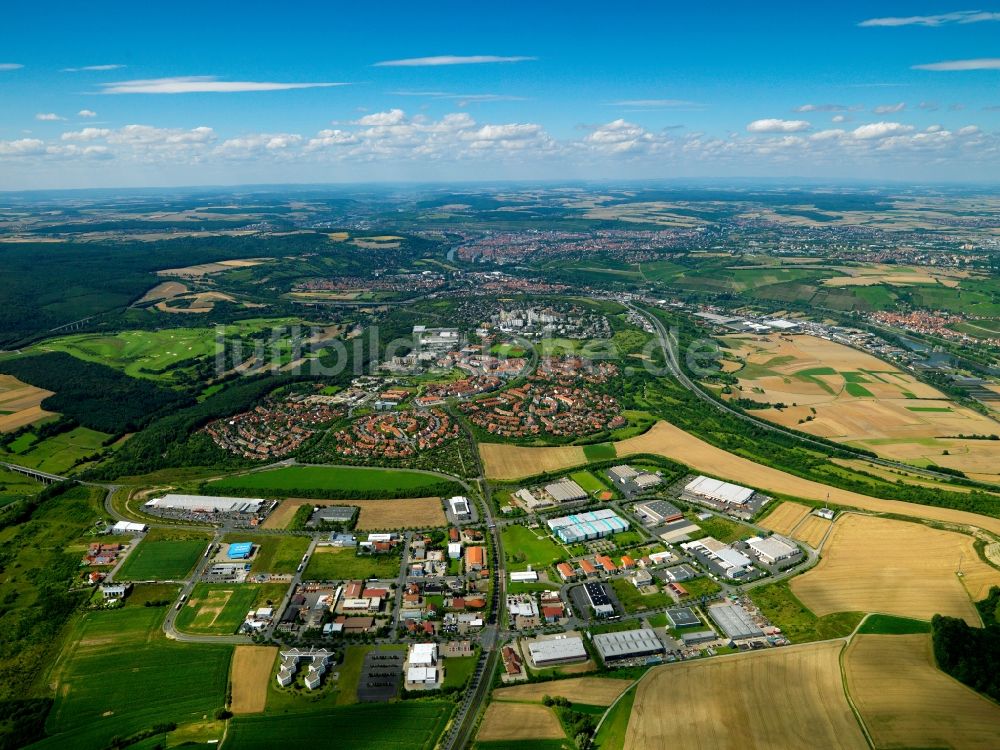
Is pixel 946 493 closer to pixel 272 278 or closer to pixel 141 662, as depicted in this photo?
pixel 141 662

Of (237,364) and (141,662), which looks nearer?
(141,662)

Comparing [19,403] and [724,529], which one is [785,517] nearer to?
[724,529]

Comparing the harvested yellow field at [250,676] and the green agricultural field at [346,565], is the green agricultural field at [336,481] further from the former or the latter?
the harvested yellow field at [250,676]

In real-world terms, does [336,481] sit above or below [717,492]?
above

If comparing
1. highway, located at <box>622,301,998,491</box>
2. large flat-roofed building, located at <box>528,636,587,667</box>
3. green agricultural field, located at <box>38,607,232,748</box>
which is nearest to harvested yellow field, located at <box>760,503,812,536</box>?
highway, located at <box>622,301,998,491</box>

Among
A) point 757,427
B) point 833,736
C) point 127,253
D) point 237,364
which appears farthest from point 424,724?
point 127,253

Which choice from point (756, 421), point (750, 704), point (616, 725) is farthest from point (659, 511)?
point (756, 421)
